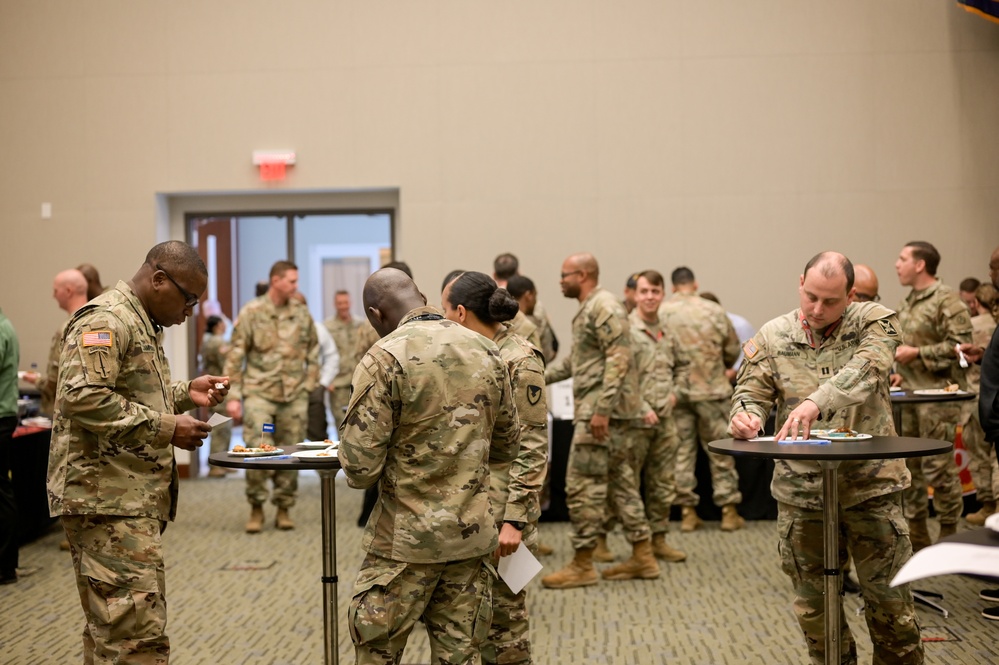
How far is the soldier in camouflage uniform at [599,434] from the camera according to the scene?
5.63 meters

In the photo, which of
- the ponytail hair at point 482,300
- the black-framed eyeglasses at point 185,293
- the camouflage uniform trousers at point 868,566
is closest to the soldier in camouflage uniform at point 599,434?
the camouflage uniform trousers at point 868,566

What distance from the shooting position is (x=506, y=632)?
11.6 feet

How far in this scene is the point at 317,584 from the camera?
19.1 ft

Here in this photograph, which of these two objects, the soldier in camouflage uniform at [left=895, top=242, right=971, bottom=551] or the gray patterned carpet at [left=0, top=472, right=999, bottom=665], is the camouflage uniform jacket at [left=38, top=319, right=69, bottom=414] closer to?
the gray patterned carpet at [left=0, top=472, right=999, bottom=665]

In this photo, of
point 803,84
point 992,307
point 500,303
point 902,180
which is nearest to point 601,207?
point 803,84

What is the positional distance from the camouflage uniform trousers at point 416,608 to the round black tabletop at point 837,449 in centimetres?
83

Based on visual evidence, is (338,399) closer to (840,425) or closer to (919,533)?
(919,533)

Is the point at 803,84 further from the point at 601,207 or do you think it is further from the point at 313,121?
the point at 313,121

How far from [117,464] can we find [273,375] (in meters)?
4.28

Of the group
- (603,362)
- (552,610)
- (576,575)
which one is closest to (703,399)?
(603,362)

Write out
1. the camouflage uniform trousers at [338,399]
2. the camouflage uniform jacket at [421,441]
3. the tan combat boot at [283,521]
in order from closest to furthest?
1. the camouflage uniform jacket at [421,441]
2. the tan combat boot at [283,521]
3. the camouflage uniform trousers at [338,399]

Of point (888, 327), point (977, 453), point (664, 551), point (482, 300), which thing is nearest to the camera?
point (482, 300)

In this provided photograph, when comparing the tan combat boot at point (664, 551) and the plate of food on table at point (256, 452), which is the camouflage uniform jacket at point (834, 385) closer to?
the plate of food on table at point (256, 452)

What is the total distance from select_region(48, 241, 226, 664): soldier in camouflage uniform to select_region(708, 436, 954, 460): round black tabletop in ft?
5.36
